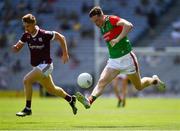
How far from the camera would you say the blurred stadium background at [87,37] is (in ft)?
128

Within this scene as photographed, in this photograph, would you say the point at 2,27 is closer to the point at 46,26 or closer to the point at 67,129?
the point at 46,26

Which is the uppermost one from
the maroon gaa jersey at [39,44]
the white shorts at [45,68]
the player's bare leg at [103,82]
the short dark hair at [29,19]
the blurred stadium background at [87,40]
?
the blurred stadium background at [87,40]

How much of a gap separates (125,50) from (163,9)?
26.5m

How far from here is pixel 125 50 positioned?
602 inches

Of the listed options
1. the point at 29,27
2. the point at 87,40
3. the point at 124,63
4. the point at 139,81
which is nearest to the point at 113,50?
the point at 124,63

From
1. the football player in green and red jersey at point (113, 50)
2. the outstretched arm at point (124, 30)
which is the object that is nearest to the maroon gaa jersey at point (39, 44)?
the football player in green and red jersey at point (113, 50)

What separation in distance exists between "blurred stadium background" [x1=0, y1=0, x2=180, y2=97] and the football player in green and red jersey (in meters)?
22.2

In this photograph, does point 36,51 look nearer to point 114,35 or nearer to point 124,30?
point 114,35

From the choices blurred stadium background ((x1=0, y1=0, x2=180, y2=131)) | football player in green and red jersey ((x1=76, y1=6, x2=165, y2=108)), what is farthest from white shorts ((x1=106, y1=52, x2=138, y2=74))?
blurred stadium background ((x1=0, y1=0, x2=180, y2=131))

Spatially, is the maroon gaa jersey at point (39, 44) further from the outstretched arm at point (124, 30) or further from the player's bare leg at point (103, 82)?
the outstretched arm at point (124, 30)

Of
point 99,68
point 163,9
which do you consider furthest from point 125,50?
point 163,9

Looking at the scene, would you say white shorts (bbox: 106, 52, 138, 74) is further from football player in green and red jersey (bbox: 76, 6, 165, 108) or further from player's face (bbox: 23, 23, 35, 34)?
player's face (bbox: 23, 23, 35, 34)

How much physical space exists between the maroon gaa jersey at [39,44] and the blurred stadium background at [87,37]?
851 inches

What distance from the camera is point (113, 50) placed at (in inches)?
602
